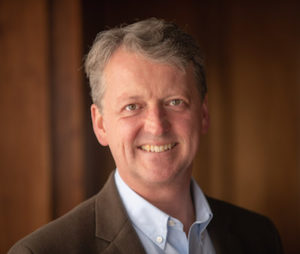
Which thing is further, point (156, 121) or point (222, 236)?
point (222, 236)

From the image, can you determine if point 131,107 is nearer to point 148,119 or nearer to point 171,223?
point 148,119

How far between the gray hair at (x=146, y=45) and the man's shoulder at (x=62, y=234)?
46 centimetres

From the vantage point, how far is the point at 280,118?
298 cm

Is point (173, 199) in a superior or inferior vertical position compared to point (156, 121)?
inferior

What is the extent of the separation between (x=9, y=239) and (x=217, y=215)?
1.07 m

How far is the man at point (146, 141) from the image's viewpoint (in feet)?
4.42

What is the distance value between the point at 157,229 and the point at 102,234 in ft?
0.67

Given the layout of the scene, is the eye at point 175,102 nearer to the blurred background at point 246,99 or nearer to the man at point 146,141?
the man at point 146,141

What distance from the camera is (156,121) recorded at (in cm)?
138

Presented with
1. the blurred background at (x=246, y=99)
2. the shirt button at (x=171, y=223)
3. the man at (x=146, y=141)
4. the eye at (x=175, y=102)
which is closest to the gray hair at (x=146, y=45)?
the man at (x=146, y=141)

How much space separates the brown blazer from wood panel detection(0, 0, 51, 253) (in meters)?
0.63

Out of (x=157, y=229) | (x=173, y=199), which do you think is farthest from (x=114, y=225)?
(x=173, y=199)

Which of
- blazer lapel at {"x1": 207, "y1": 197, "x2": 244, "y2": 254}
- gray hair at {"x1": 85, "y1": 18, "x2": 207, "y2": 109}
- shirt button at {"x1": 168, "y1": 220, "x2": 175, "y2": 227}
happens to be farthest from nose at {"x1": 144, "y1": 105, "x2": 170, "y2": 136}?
blazer lapel at {"x1": 207, "y1": 197, "x2": 244, "y2": 254}

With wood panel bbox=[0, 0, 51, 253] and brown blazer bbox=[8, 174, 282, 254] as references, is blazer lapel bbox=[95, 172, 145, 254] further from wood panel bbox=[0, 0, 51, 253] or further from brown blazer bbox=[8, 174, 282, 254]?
wood panel bbox=[0, 0, 51, 253]
